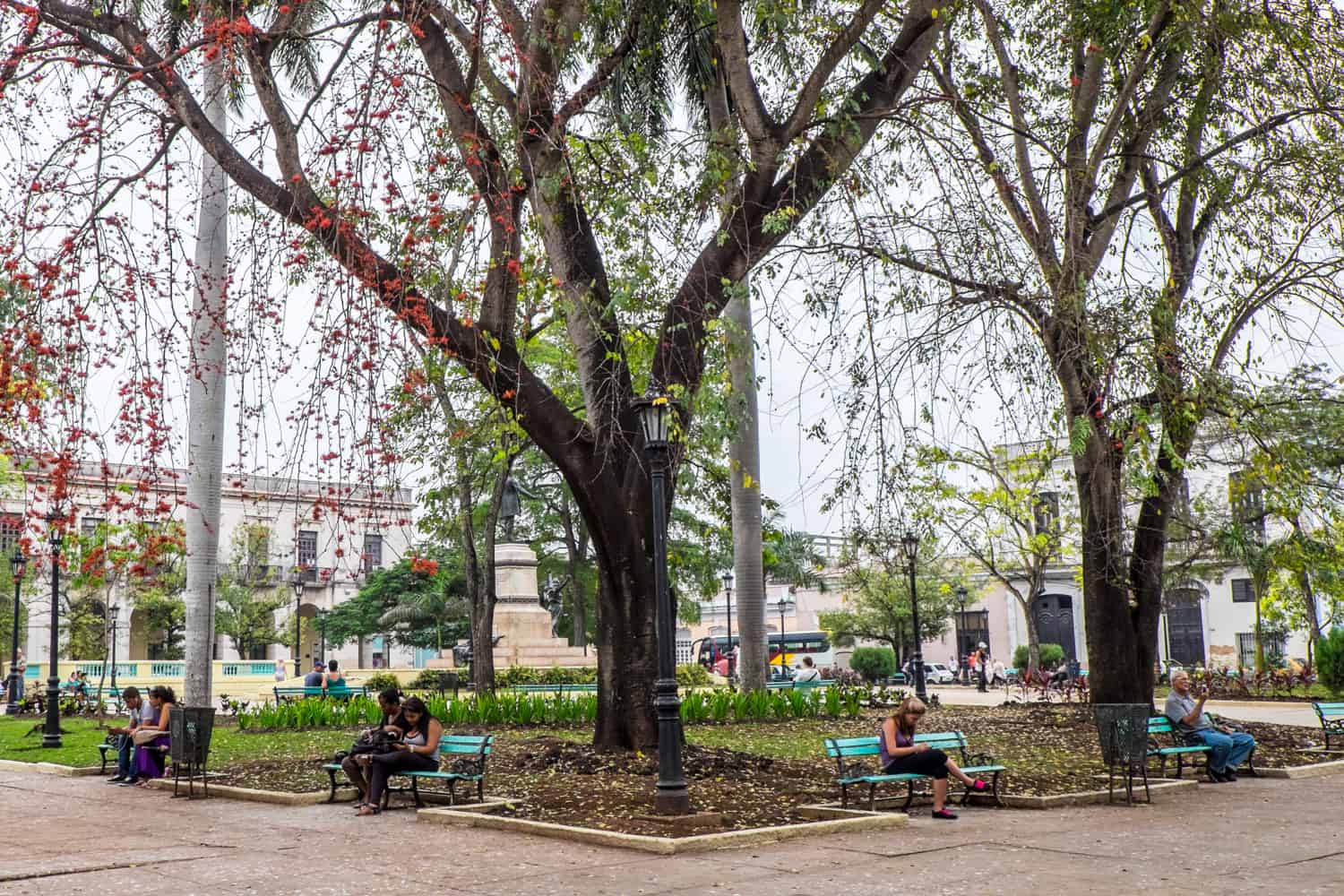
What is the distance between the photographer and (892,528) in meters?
12.3

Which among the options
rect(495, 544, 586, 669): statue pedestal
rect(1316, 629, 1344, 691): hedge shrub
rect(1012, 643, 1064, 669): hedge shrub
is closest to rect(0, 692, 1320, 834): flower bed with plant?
rect(1316, 629, 1344, 691): hedge shrub

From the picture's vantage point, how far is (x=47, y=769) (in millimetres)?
16922

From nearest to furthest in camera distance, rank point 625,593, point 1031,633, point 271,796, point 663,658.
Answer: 1. point 663,658
2. point 271,796
3. point 625,593
4. point 1031,633

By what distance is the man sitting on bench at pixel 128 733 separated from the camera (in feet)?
48.8

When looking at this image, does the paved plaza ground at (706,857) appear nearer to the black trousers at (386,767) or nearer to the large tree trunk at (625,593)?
the black trousers at (386,767)

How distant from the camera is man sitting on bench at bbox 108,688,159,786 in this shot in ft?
48.8

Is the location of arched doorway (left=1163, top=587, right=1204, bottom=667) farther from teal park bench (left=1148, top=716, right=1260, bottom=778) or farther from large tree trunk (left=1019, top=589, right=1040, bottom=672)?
teal park bench (left=1148, top=716, right=1260, bottom=778)

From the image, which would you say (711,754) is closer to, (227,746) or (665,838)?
(665,838)

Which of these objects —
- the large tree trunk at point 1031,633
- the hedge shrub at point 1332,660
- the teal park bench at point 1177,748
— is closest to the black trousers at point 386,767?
the teal park bench at point 1177,748

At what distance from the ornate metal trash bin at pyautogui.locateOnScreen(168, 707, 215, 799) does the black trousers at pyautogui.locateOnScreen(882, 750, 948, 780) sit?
696cm

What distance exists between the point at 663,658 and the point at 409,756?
2.83 meters

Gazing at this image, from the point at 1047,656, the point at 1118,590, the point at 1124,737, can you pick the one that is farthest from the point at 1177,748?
the point at 1047,656

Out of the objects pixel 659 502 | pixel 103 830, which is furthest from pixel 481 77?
pixel 103 830

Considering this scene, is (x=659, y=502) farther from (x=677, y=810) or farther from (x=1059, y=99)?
(x=1059, y=99)
